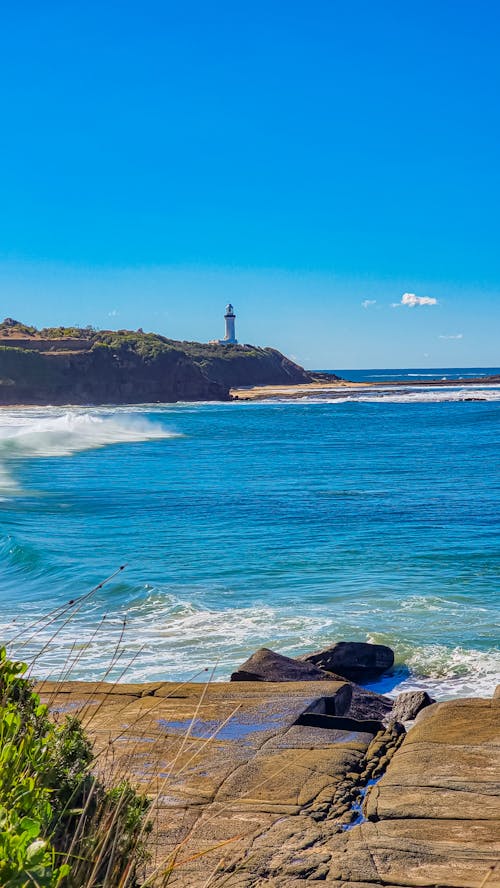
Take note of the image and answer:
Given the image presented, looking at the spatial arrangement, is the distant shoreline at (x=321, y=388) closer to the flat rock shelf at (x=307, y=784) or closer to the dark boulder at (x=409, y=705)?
the dark boulder at (x=409, y=705)

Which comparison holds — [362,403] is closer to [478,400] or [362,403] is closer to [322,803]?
[478,400]

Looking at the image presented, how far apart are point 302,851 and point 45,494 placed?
74.0 feet

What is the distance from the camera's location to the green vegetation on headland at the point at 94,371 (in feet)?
316

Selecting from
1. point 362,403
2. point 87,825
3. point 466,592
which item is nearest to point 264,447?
point 466,592

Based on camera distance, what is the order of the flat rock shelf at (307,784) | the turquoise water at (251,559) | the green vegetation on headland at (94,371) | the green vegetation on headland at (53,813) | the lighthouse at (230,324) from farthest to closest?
the lighthouse at (230,324) < the green vegetation on headland at (94,371) < the turquoise water at (251,559) < the flat rock shelf at (307,784) < the green vegetation on headland at (53,813)

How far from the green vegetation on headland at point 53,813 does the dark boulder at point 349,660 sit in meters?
6.34

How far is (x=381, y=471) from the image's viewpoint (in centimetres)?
3147

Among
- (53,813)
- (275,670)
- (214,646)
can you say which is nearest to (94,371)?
(214,646)

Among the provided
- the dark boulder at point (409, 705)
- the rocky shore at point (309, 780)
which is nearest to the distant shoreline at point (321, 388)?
the dark boulder at point (409, 705)

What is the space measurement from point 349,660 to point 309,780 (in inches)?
175

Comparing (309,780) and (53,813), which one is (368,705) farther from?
(53,813)

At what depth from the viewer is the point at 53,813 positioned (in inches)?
125

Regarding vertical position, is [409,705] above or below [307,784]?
below

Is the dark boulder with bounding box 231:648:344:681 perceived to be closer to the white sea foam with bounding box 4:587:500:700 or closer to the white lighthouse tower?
the white sea foam with bounding box 4:587:500:700
